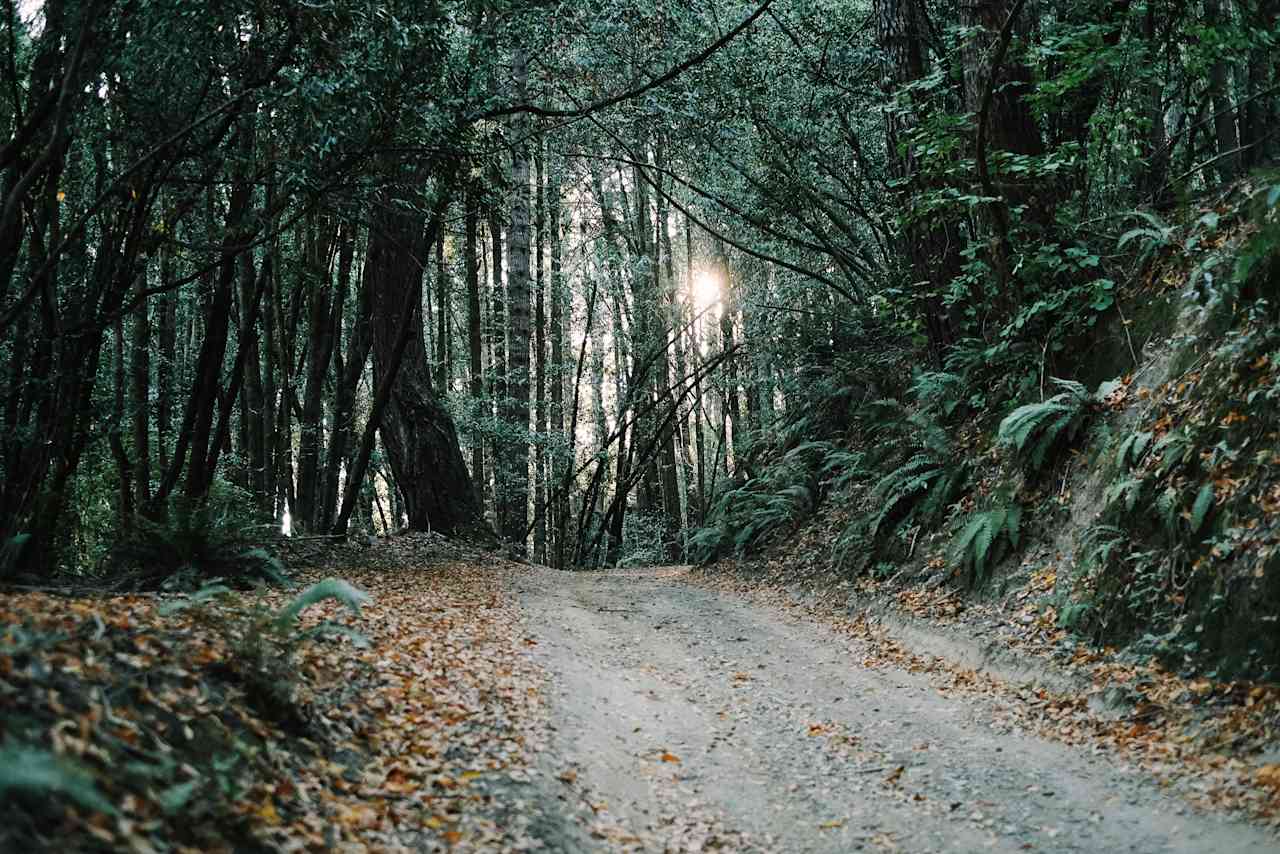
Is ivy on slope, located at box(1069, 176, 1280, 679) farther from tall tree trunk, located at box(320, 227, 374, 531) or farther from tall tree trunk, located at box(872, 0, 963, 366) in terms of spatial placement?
tall tree trunk, located at box(320, 227, 374, 531)

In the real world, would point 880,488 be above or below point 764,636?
above

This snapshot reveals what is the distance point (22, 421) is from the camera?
7.72m

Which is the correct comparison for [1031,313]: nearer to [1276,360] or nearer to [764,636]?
[1276,360]

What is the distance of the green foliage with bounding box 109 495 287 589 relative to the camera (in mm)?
7926

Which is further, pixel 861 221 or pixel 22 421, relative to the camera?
pixel 861 221

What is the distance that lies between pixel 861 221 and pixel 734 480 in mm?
5789

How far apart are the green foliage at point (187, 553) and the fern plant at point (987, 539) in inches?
245

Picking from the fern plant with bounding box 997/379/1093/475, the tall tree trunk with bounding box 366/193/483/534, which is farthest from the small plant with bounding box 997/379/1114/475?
the tall tree trunk with bounding box 366/193/483/534

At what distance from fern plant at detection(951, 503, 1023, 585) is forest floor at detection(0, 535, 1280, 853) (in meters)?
1.10

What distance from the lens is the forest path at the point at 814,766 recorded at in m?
4.32

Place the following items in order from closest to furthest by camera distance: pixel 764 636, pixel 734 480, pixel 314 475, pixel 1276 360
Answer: pixel 1276 360 → pixel 764 636 → pixel 314 475 → pixel 734 480

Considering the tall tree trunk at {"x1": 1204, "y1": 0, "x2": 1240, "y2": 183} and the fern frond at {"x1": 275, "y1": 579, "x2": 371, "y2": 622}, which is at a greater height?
the tall tree trunk at {"x1": 1204, "y1": 0, "x2": 1240, "y2": 183}

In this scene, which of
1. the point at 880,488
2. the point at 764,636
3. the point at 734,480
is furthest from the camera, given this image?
the point at 734,480

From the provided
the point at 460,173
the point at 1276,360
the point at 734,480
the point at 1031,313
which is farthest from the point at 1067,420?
the point at 734,480
